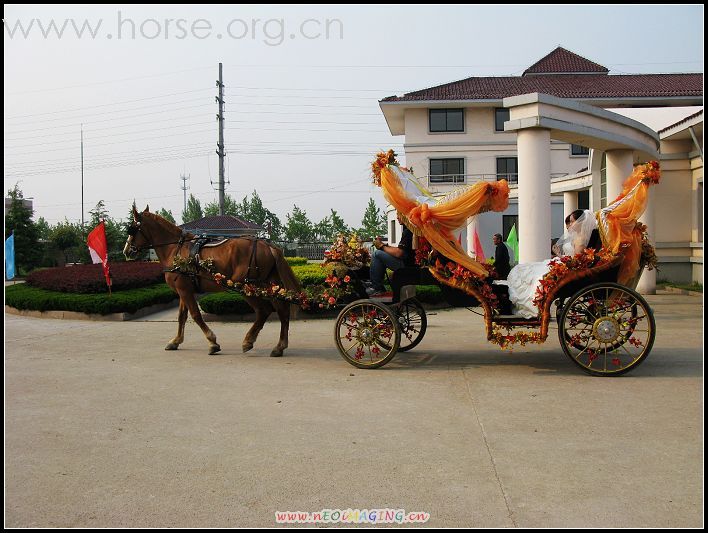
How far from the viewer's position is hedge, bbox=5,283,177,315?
14414 millimetres

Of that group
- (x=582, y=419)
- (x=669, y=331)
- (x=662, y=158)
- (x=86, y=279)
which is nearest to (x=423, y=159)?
(x=662, y=158)

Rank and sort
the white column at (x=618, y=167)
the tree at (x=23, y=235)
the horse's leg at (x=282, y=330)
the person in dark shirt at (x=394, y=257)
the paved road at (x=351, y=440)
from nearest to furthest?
1. the paved road at (x=351, y=440)
2. the person in dark shirt at (x=394, y=257)
3. the horse's leg at (x=282, y=330)
4. the white column at (x=618, y=167)
5. the tree at (x=23, y=235)

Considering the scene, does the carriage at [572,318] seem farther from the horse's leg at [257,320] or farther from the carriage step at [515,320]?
the horse's leg at [257,320]

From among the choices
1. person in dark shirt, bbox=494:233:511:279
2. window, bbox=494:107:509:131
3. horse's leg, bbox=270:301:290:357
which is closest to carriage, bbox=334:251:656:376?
person in dark shirt, bbox=494:233:511:279

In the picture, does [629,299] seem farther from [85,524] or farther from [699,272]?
[699,272]

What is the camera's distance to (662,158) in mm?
19938

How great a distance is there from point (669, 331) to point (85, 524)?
10.2m

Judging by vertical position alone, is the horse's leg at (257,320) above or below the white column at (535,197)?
below

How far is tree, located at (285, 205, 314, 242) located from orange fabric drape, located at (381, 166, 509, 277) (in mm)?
52326

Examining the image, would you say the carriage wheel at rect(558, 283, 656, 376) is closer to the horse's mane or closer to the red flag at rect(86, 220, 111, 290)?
the horse's mane

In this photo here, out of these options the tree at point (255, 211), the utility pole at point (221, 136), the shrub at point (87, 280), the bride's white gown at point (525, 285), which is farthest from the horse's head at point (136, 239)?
the tree at point (255, 211)

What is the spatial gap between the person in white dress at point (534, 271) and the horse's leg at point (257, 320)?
3.75 meters

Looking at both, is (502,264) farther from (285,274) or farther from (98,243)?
(98,243)

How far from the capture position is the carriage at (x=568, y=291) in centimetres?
774
